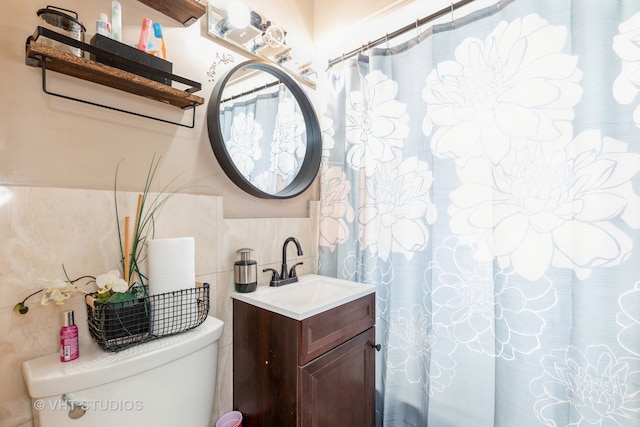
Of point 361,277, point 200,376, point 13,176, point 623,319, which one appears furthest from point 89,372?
point 623,319

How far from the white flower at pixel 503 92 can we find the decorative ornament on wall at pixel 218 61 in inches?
35.1

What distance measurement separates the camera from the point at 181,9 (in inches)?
41.2

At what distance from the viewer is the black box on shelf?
0.82 meters

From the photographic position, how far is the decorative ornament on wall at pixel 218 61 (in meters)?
1.20

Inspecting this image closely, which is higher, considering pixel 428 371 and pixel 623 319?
pixel 623 319

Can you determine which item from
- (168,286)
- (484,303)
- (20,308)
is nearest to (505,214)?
(484,303)

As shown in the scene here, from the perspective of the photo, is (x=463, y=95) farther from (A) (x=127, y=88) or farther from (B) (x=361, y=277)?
(A) (x=127, y=88)

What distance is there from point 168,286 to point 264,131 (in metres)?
0.88

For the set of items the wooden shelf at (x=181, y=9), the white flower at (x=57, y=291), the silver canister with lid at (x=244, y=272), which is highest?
the wooden shelf at (x=181, y=9)

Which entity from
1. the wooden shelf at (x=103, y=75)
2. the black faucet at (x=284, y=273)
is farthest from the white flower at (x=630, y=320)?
the wooden shelf at (x=103, y=75)

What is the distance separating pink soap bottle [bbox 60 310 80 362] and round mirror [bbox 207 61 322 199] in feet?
2.35

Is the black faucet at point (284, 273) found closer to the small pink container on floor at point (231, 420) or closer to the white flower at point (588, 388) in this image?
the small pink container on floor at point (231, 420)

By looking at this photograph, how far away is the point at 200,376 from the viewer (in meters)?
0.89

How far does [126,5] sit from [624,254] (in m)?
1.80
